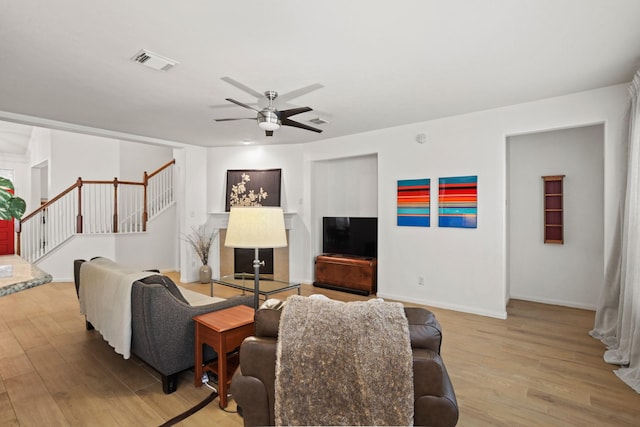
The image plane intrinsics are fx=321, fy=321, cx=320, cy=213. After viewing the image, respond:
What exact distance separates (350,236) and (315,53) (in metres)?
3.47

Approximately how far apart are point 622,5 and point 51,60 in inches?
163

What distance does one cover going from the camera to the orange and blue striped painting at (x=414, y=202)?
454cm

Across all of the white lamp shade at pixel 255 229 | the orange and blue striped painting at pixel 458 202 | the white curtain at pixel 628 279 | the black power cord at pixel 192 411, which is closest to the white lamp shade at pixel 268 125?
the white lamp shade at pixel 255 229

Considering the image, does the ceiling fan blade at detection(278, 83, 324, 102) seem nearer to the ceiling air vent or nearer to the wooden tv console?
the ceiling air vent

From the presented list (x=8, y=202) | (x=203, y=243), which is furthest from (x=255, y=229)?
(x=203, y=243)

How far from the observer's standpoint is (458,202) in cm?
426

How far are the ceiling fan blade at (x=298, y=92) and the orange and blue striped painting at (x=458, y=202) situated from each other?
88.1 inches

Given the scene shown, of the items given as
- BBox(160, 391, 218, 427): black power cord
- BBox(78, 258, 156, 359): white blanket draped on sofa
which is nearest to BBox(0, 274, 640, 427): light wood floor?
BBox(160, 391, 218, 427): black power cord

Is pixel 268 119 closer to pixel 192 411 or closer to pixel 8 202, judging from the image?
pixel 8 202

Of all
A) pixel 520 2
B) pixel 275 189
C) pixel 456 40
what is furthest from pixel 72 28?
pixel 275 189

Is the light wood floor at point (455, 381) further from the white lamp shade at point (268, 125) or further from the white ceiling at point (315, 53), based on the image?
the white ceiling at point (315, 53)

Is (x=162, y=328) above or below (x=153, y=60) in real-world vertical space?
below

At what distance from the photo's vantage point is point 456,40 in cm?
237

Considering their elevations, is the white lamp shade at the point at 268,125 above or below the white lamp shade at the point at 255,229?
above
